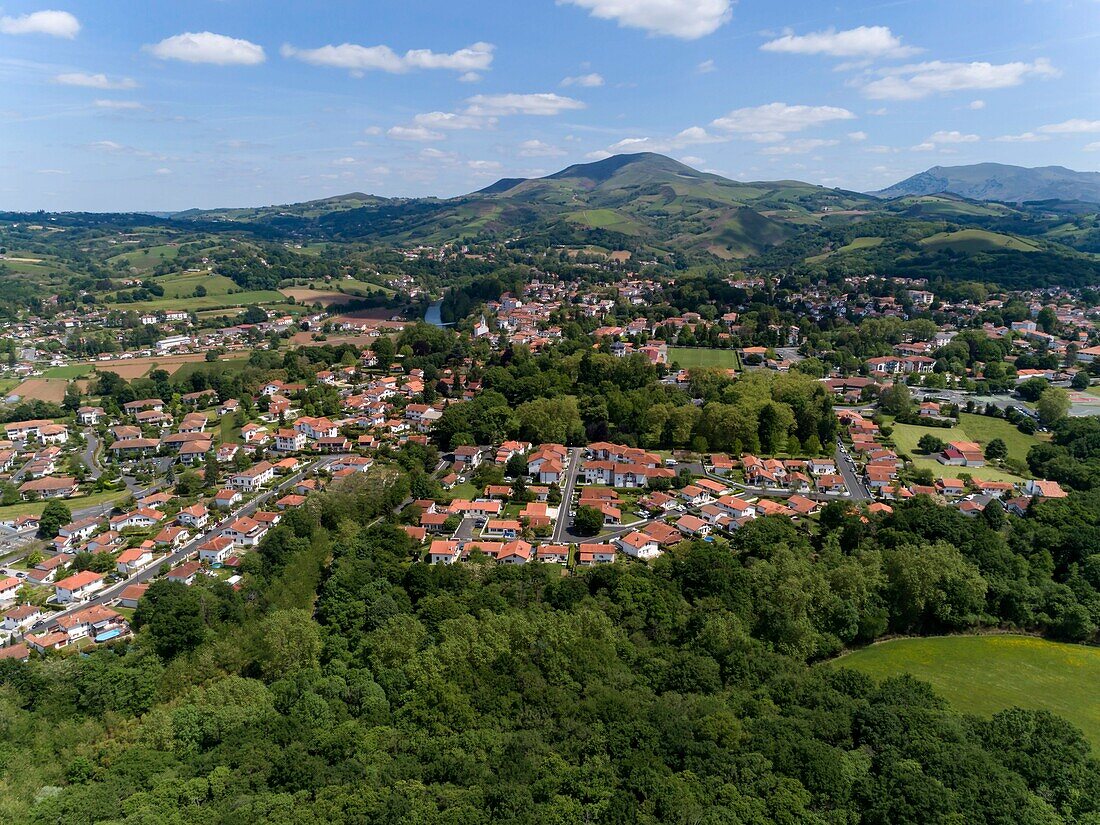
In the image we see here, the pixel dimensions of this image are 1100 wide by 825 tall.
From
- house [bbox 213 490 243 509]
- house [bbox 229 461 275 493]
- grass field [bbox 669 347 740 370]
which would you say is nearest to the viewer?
house [bbox 213 490 243 509]

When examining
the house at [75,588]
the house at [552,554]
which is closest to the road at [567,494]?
the house at [552,554]

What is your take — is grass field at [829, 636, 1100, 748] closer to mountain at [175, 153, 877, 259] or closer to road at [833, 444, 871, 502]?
road at [833, 444, 871, 502]

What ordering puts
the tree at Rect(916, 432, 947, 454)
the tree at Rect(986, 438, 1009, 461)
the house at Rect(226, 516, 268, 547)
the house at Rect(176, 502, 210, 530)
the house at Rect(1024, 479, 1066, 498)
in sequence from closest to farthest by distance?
the house at Rect(226, 516, 268, 547) < the house at Rect(176, 502, 210, 530) < the house at Rect(1024, 479, 1066, 498) < the tree at Rect(986, 438, 1009, 461) < the tree at Rect(916, 432, 947, 454)

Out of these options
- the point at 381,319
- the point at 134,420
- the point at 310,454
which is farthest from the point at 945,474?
the point at 381,319

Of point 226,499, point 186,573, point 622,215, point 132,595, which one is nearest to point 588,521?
point 186,573

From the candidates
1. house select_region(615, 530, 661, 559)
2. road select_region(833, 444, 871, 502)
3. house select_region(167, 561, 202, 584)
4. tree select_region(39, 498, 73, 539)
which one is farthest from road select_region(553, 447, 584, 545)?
tree select_region(39, 498, 73, 539)

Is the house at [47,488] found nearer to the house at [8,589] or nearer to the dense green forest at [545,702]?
the house at [8,589]
